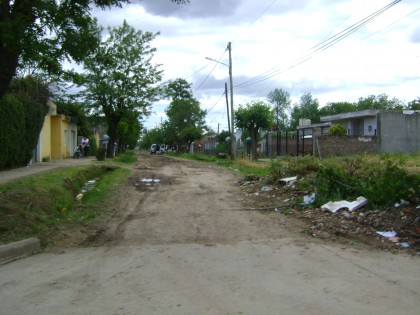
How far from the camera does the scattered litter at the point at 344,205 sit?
9828 millimetres

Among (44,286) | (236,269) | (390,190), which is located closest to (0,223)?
(44,286)

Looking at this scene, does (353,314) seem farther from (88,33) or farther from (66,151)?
(66,151)

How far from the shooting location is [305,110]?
9444cm

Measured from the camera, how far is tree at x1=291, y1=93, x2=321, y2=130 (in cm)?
9239

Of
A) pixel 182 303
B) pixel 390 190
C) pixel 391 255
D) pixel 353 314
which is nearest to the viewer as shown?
pixel 353 314

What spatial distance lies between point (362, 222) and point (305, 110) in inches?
3458

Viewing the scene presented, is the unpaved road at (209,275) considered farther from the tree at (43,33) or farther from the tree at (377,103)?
the tree at (377,103)

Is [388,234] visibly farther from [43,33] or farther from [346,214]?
[43,33]

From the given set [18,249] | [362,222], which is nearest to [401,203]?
[362,222]

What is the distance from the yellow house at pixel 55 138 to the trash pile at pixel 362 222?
18.5 meters

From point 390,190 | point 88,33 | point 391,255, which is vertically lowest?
point 391,255

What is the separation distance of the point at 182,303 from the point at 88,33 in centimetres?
660

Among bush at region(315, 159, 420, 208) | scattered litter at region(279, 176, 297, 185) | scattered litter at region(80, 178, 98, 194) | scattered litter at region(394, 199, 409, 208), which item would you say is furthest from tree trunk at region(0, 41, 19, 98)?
scattered litter at region(279, 176, 297, 185)

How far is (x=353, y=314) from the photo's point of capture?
4469 millimetres
